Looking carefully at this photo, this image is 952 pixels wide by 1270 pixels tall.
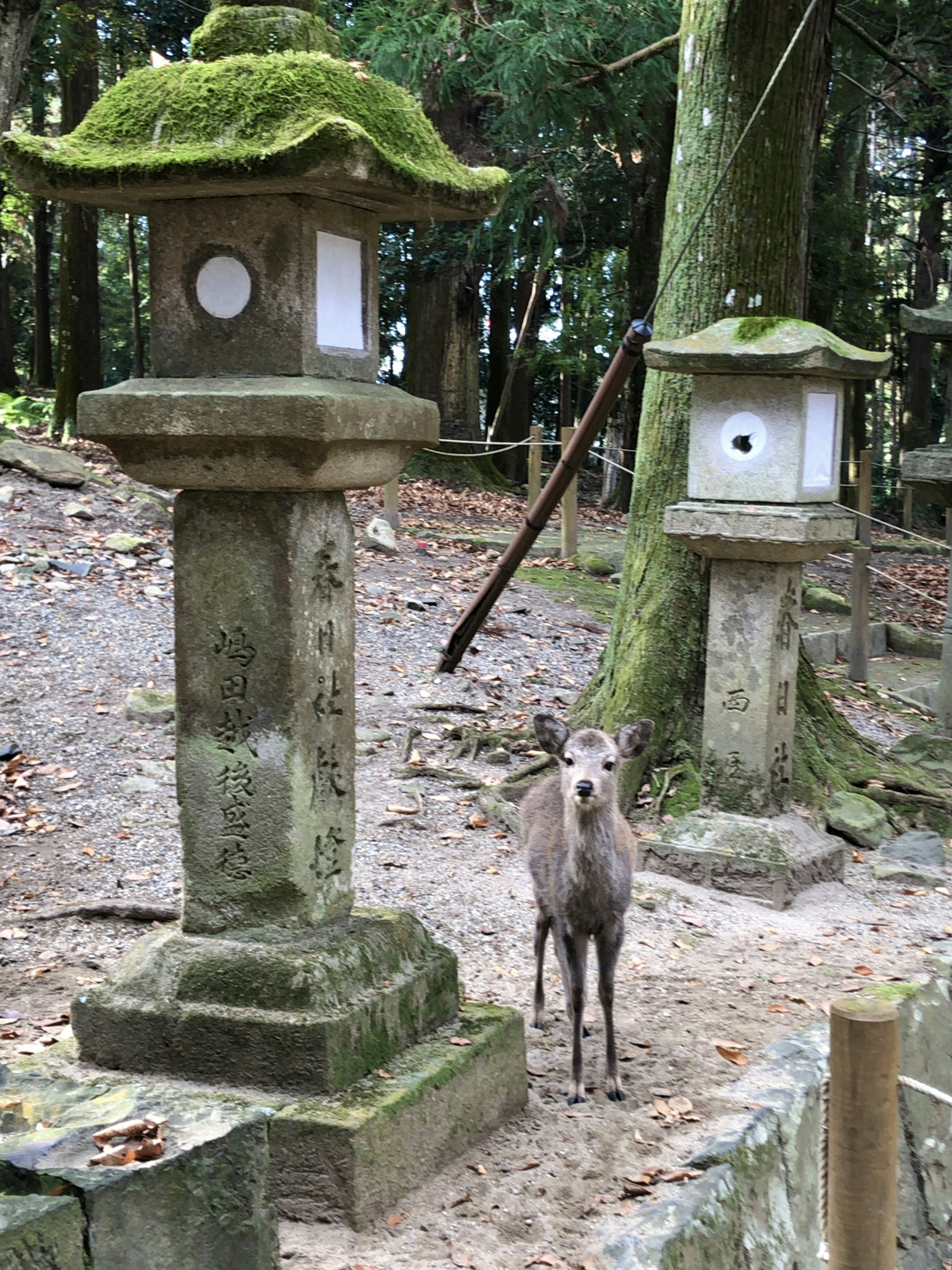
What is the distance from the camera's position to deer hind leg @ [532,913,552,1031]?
4.83 meters

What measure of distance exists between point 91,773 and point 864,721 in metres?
6.12

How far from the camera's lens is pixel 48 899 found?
5.68m

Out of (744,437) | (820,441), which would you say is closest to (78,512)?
(744,437)

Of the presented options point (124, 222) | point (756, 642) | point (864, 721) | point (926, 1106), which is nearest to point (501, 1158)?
point (926, 1106)

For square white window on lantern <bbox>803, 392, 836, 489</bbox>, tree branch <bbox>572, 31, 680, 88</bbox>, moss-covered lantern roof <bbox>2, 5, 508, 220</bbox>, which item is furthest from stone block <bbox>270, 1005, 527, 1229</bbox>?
tree branch <bbox>572, 31, 680, 88</bbox>

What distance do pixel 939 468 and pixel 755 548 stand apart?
10.3ft

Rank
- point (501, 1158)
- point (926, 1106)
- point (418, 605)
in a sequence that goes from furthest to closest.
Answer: point (418, 605) → point (926, 1106) → point (501, 1158)

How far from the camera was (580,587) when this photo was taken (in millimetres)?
12609

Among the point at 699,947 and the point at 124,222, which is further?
A: the point at 124,222

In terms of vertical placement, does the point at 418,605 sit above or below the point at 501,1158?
above

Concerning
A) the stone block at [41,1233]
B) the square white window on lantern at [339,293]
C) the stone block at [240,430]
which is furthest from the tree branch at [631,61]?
the stone block at [41,1233]

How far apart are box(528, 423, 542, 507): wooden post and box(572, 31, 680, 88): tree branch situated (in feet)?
11.1

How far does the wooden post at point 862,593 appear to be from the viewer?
11.5 m

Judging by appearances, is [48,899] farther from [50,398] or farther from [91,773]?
[50,398]
